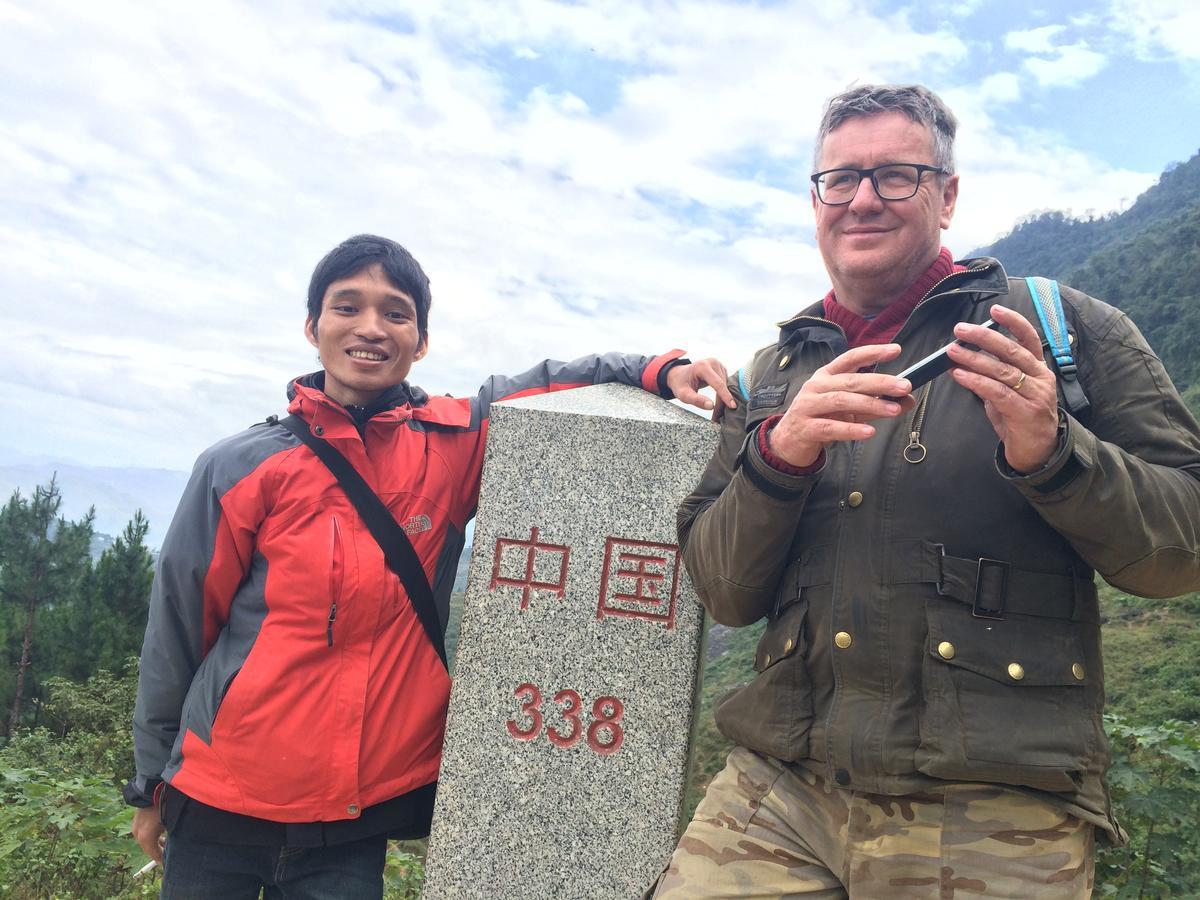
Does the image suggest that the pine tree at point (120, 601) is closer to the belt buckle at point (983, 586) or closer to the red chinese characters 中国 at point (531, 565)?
the red chinese characters 中国 at point (531, 565)

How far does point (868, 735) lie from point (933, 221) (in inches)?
43.5

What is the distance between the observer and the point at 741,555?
184 cm

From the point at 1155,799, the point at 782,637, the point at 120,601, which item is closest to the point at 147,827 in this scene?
the point at 782,637

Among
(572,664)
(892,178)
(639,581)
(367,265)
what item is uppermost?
(892,178)

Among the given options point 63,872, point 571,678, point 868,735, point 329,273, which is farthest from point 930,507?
point 63,872

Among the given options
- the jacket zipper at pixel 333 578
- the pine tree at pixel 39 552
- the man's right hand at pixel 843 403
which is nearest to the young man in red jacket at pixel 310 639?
the jacket zipper at pixel 333 578

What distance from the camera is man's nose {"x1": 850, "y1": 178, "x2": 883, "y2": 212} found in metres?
1.94

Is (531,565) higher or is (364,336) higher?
(364,336)

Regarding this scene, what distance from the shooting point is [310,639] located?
7.70 feet

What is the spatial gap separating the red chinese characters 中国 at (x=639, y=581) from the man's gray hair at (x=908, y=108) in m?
1.32

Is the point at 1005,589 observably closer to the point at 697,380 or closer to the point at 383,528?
the point at 697,380

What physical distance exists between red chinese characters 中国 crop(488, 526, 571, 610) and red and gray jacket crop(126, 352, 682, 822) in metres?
0.23

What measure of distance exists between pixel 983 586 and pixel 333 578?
1.59 meters

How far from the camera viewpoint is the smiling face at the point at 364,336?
2555 mm
